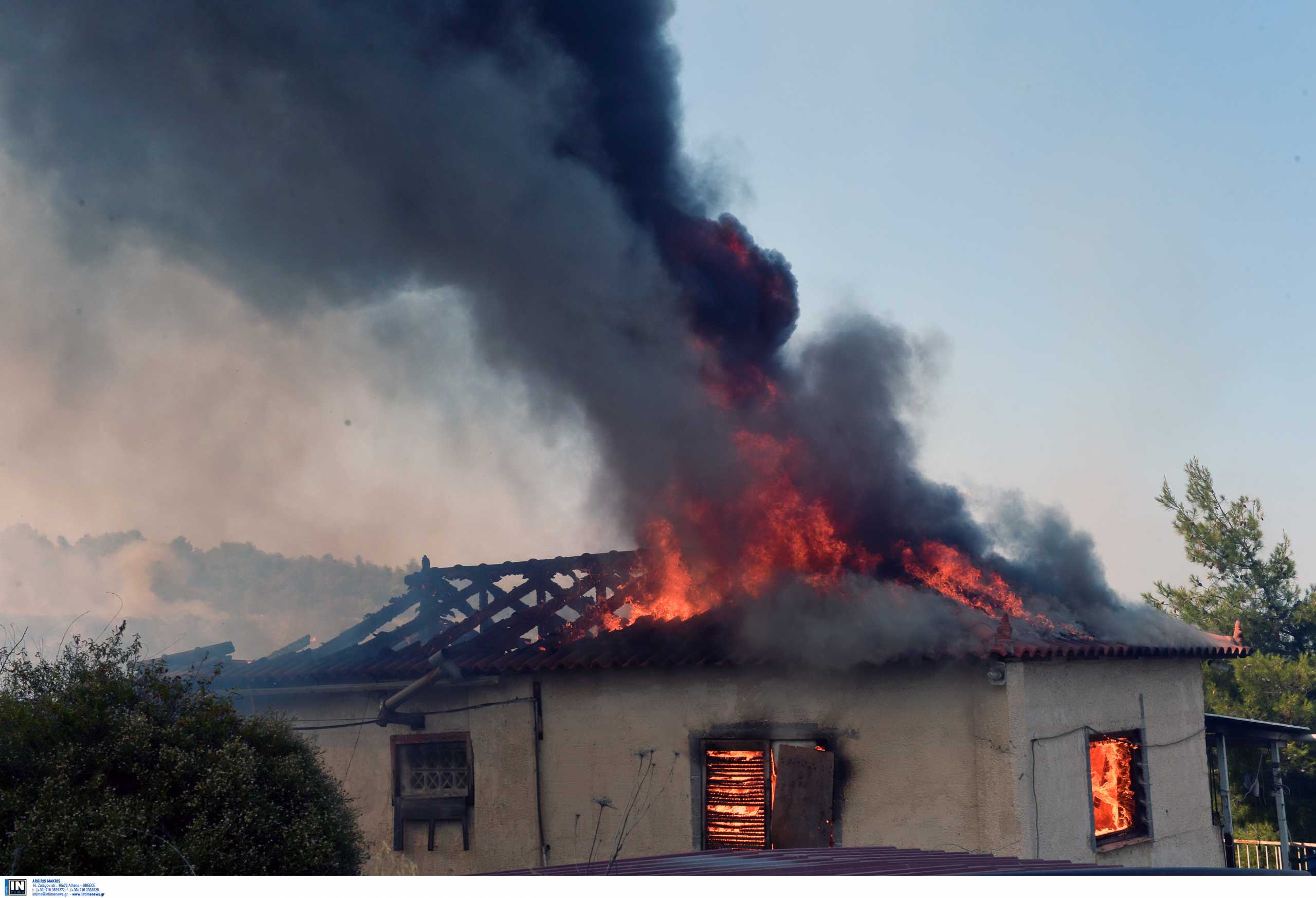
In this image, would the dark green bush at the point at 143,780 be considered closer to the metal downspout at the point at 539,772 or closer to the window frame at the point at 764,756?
the metal downspout at the point at 539,772

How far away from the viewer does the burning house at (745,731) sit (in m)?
11.7

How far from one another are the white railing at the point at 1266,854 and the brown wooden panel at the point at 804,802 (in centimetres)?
962

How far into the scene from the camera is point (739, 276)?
17.3m

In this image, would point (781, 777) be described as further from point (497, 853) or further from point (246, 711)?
point (246, 711)

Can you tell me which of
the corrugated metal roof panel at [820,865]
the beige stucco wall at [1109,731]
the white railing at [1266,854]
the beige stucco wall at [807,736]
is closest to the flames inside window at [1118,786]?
the beige stucco wall at [1109,731]

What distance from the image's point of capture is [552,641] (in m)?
14.5

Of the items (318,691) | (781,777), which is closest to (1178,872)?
(781,777)

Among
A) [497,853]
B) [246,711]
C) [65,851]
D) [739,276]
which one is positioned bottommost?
[497,853]

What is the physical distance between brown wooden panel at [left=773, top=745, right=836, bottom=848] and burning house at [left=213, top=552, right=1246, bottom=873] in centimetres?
3

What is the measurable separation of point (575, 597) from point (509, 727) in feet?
7.29

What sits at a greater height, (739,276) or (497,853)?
(739,276)

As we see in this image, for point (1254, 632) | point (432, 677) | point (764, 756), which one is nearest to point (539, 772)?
point (432, 677)

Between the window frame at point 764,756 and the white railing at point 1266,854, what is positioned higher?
the window frame at point 764,756

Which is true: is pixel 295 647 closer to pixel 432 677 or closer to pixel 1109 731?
pixel 432 677
